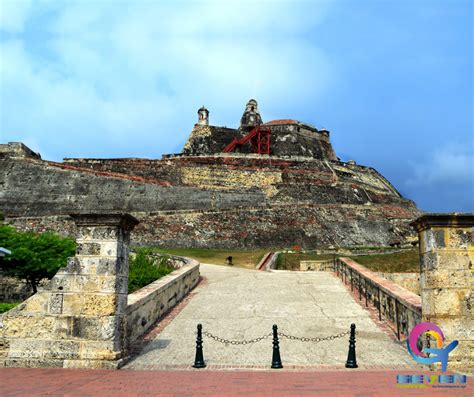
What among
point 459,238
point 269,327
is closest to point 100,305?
point 269,327

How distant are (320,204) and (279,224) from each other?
222 inches

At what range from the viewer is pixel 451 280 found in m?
6.86

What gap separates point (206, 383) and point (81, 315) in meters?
2.42

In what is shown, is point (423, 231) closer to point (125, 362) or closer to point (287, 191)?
point (125, 362)

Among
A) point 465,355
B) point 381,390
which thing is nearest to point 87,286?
point 381,390

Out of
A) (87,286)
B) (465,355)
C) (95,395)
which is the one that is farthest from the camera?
(87,286)

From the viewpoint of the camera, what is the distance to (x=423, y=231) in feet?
23.8

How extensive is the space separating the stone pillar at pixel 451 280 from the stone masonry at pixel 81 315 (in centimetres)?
483

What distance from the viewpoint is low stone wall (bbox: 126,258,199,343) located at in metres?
8.17

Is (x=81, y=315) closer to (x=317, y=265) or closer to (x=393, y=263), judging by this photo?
(x=317, y=265)

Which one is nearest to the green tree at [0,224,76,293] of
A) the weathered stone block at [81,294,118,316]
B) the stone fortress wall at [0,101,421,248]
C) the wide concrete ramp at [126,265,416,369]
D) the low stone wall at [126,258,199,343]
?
the wide concrete ramp at [126,265,416,369]

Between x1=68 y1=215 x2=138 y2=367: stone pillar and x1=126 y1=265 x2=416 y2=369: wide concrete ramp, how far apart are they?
58cm

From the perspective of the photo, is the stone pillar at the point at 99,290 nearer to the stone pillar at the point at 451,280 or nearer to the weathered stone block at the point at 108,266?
the weathered stone block at the point at 108,266

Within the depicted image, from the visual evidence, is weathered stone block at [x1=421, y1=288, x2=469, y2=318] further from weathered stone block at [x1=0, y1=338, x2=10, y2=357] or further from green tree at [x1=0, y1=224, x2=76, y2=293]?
green tree at [x1=0, y1=224, x2=76, y2=293]
